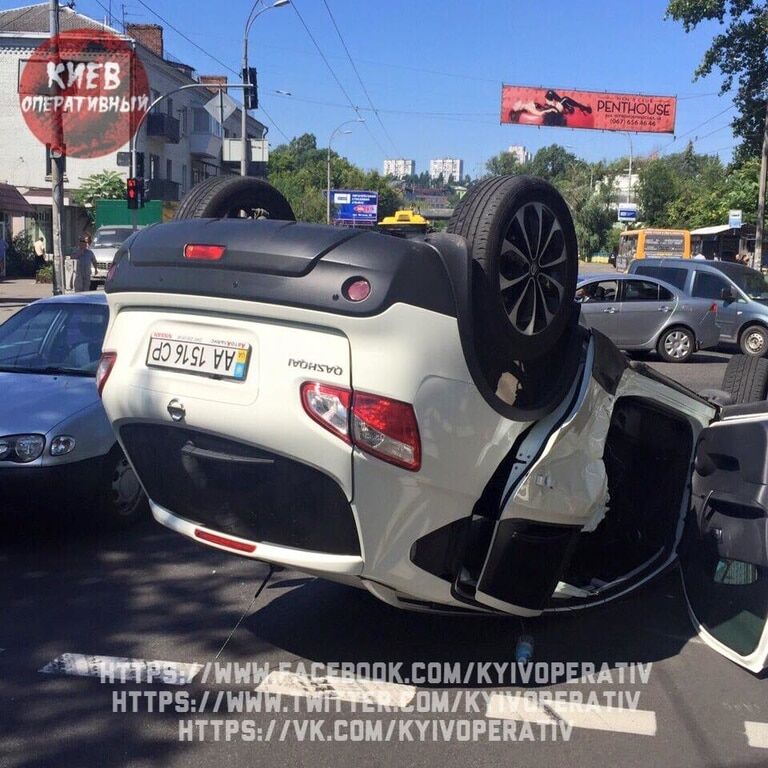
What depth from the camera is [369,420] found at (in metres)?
3.29

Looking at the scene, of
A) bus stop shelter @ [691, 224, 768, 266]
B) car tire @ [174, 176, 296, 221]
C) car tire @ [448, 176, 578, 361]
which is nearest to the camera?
car tire @ [448, 176, 578, 361]

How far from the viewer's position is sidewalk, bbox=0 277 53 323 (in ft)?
79.5

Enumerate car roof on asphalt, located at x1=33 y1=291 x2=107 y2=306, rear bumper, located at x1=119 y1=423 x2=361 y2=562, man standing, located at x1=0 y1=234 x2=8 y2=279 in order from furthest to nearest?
man standing, located at x1=0 y1=234 x2=8 y2=279 < car roof on asphalt, located at x1=33 y1=291 x2=107 y2=306 < rear bumper, located at x1=119 y1=423 x2=361 y2=562

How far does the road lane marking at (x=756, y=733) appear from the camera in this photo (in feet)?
11.8

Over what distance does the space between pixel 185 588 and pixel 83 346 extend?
2.46m

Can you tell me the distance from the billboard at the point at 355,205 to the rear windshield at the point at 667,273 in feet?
174

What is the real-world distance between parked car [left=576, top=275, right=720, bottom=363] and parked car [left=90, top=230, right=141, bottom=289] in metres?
17.1

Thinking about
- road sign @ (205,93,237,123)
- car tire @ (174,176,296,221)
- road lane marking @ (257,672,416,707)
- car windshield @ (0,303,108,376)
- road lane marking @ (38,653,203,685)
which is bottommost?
road lane marking @ (257,672,416,707)

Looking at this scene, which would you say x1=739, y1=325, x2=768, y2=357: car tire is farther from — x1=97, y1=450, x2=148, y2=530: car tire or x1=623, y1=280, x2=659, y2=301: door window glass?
x1=97, y1=450, x2=148, y2=530: car tire

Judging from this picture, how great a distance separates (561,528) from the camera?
393cm

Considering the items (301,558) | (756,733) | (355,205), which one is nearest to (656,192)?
(355,205)

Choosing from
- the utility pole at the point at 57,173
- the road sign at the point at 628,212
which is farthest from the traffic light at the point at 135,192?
the road sign at the point at 628,212

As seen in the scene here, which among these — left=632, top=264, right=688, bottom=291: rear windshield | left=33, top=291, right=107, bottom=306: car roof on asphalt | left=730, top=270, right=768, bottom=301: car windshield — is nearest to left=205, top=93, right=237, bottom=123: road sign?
left=632, top=264, right=688, bottom=291: rear windshield

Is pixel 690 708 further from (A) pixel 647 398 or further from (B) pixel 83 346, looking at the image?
(B) pixel 83 346
